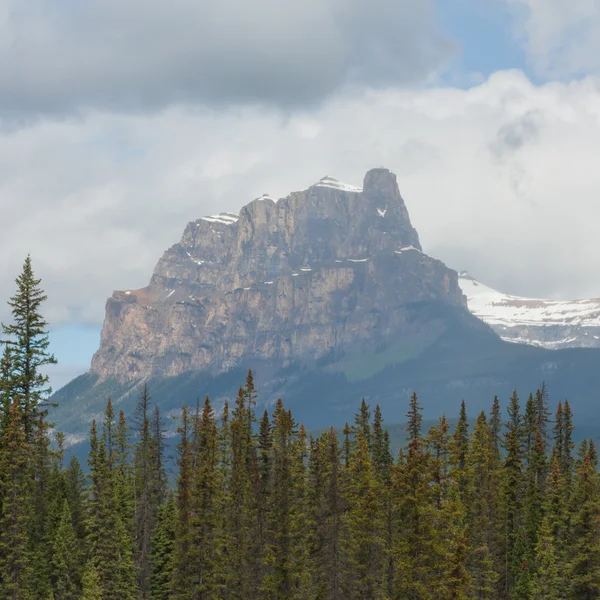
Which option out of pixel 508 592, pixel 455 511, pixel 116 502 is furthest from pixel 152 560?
pixel 455 511

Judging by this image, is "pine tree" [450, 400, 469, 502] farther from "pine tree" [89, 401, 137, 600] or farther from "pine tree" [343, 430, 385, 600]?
"pine tree" [89, 401, 137, 600]

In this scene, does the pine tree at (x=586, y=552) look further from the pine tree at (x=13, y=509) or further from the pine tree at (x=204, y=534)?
the pine tree at (x=13, y=509)

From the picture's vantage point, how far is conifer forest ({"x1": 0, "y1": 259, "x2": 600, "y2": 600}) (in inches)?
2815

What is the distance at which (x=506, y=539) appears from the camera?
111500mm

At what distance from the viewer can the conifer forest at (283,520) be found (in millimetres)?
71500

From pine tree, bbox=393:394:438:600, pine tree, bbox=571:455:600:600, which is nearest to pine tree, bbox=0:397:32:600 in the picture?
pine tree, bbox=393:394:438:600

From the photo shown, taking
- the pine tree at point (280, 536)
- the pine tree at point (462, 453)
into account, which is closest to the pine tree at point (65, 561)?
the pine tree at point (280, 536)

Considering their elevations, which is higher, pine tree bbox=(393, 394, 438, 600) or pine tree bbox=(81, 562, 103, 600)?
pine tree bbox=(393, 394, 438, 600)

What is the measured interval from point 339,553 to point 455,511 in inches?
841

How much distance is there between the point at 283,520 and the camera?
9281 cm

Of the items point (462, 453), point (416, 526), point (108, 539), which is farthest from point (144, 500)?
point (416, 526)

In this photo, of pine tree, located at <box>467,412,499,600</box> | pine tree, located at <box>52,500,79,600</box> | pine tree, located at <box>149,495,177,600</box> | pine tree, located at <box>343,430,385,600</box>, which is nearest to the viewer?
pine tree, located at <box>343,430,385,600</box>

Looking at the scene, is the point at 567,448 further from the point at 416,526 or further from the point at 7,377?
the point at 7,377

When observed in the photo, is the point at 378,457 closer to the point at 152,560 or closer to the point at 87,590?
the point at 152,560
